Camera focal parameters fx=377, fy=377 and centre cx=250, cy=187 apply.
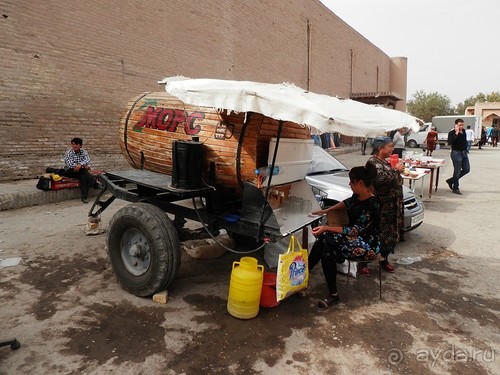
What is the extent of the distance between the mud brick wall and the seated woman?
7.71m

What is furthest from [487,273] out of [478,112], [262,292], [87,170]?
[478,112]

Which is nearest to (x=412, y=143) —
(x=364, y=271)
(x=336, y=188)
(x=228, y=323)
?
(x=336, y=188)

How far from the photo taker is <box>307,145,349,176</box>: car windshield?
6297 mm

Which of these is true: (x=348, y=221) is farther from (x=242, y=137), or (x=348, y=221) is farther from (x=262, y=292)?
(x=242, y=137)

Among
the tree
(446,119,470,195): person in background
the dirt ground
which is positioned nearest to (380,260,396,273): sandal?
the dirt ground

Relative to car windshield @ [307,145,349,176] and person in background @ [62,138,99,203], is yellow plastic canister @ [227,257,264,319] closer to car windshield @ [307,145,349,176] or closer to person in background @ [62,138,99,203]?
car windshield @ [307,145,349,176]

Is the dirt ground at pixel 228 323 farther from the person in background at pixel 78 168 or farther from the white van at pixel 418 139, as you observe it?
the white van at pixel 418 139

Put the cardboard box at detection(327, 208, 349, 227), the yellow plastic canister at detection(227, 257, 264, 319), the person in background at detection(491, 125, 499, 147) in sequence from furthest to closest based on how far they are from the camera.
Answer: the person in background at detection(491, 125, 499, 147)
the cardboard box at detection(327, 208, 349, 227)
the yellow plastic canister at detection(227, 257, 264, 319)

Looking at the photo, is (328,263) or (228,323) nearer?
(228,323)

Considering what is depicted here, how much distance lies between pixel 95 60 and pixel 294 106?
28.7 ft

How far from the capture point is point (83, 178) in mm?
8164

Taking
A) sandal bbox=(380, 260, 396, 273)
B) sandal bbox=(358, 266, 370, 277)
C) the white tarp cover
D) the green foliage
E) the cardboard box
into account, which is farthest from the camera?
the green foliage

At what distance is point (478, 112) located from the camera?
47062 mm

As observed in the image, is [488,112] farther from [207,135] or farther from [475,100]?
[207,135]
